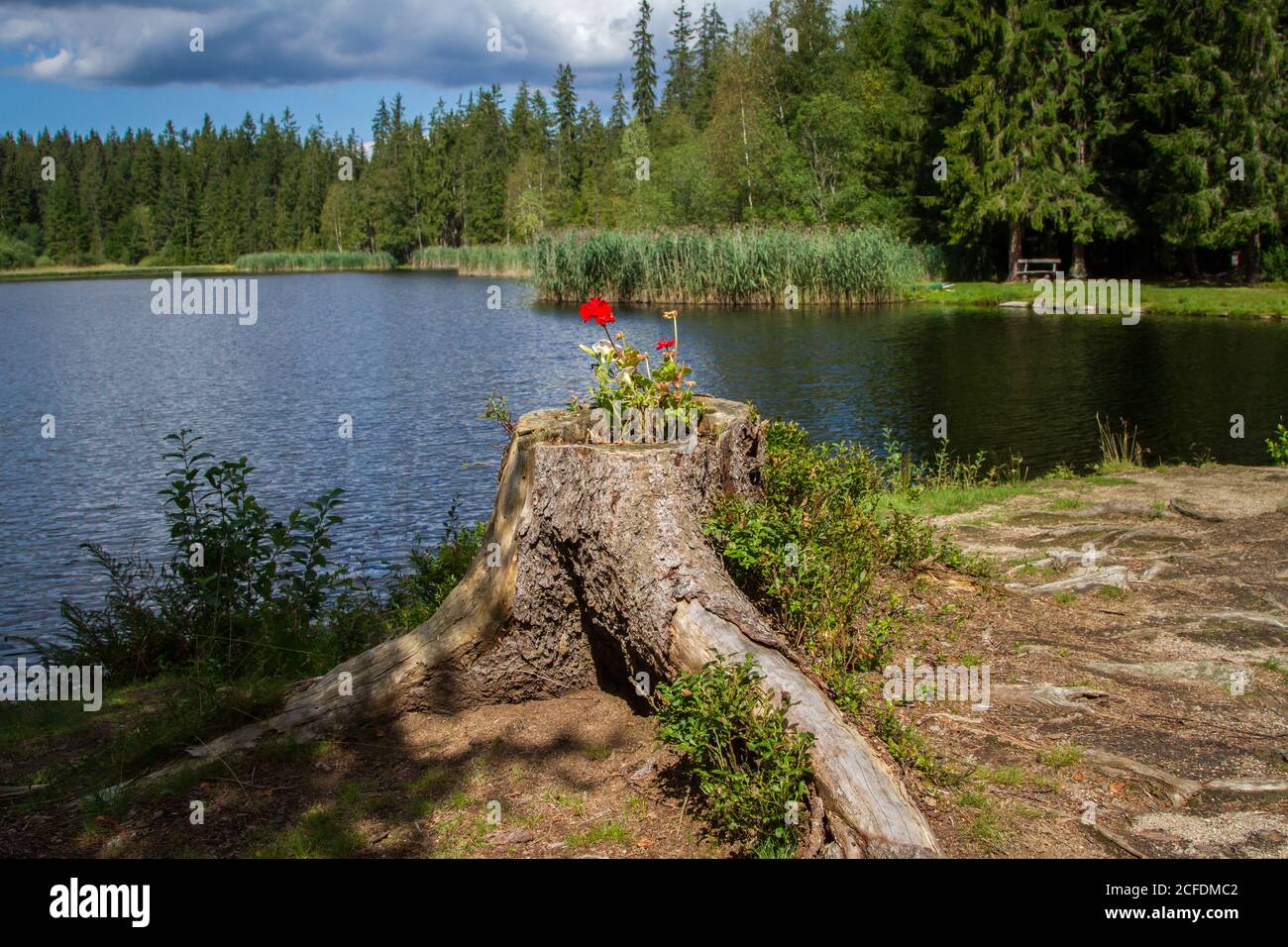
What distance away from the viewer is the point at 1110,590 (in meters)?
7.25

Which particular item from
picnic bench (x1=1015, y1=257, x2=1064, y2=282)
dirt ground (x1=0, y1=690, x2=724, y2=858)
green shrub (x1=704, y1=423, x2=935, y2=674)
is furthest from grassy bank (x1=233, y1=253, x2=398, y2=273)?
dirt ground (x1=0, y1=690, x2=724, y2=858)

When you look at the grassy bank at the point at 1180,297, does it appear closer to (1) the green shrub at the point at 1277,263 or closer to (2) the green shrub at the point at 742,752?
(1) the green shrub at the point at 1277,263

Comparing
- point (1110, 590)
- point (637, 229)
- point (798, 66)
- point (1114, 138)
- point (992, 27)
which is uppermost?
point (798, 66)

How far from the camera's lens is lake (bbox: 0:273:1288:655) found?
534 inches

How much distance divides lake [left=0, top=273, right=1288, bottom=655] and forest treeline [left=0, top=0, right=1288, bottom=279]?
25.5 feet

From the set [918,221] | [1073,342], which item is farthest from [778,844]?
[918,221]

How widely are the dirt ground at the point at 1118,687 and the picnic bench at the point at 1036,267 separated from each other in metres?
38.6

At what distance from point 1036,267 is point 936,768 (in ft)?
153

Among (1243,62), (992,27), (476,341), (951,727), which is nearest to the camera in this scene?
(951,727)

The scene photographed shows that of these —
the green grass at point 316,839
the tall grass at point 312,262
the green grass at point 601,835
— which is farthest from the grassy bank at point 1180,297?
the tall grass at point 312,262

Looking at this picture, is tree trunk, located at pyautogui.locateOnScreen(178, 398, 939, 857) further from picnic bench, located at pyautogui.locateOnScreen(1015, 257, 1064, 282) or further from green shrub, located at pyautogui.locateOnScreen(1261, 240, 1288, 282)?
picnic bench, located at pyautogui.locateOnScreen(1015, 257, 1064, 282)

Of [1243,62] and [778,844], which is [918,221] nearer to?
[1243,62]

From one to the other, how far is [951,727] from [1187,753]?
1099mm

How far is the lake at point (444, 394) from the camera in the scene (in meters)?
13.6
